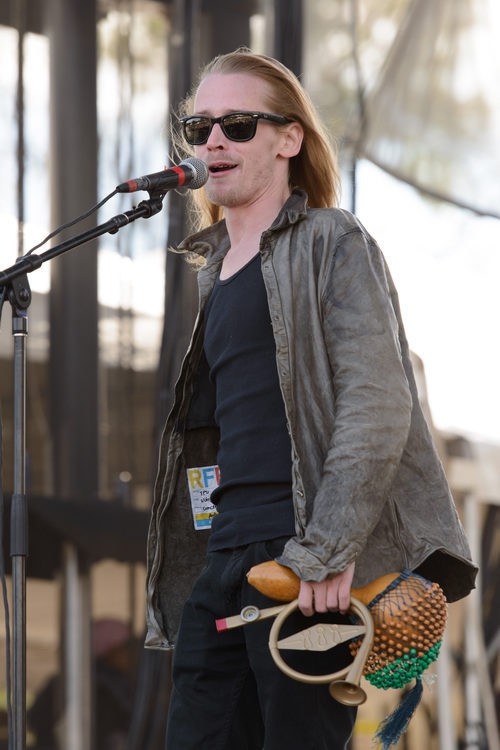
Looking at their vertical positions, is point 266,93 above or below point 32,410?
above

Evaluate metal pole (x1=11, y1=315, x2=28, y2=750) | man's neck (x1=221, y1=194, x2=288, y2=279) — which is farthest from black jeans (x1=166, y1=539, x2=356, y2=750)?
man's neck (x1=221, y1=194, x2=288, y2=279)

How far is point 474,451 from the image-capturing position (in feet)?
14.9

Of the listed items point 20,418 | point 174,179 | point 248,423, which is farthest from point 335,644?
point 174,179

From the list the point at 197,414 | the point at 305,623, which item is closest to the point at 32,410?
the point at 197,414

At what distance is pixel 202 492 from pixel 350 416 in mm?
476

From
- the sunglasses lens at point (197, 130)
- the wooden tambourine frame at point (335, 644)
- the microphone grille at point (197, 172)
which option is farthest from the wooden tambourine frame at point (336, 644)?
the sunglasses lens at point (197, 130)

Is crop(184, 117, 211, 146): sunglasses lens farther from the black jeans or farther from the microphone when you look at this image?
the black jeans

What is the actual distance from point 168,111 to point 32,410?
47.0 inches

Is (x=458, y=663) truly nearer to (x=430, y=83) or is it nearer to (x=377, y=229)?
(x=377, y=229)

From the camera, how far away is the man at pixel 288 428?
200 cm

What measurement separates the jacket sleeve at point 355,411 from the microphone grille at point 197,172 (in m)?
0.27

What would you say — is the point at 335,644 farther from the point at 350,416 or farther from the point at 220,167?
the point at 220,167

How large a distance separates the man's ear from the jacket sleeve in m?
0.26

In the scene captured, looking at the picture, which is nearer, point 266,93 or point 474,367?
point 266,93
